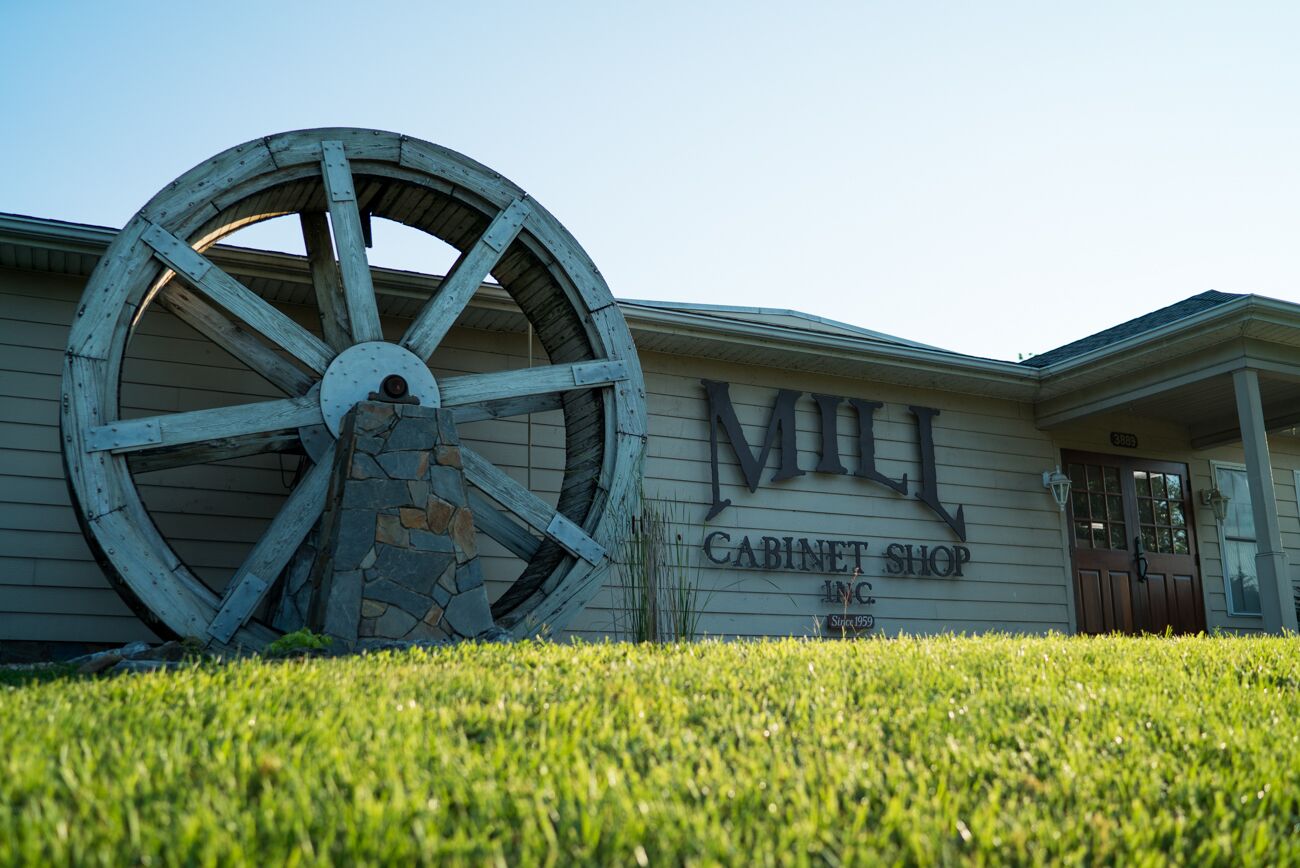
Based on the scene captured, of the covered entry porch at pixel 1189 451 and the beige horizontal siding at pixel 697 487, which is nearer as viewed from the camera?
the beige horizontal siding at pixel 697 487

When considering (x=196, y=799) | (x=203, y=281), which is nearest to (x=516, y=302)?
(x=203, y=281)

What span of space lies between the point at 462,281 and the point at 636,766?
4582 mm

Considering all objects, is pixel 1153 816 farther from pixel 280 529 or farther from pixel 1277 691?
pixel 280 529

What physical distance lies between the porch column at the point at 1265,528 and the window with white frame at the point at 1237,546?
2.73 metres

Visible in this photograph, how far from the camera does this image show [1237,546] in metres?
10.8

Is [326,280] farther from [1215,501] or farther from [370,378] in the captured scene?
[1215,501]

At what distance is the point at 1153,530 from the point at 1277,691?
6.63 meters

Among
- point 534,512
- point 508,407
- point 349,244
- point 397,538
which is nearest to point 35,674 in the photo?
point 397,538

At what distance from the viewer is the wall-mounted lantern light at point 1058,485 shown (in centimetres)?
952

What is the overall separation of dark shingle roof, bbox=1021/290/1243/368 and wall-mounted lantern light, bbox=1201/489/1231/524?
1.83 m

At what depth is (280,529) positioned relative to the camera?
5.94m

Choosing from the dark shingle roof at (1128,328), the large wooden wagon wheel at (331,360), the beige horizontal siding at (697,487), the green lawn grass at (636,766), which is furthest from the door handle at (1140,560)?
the green lawn grass at (636,766)

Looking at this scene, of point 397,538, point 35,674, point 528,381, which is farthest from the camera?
point 528,381

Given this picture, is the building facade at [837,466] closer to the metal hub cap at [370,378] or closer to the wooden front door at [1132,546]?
the wooden front door at [1132,546]
